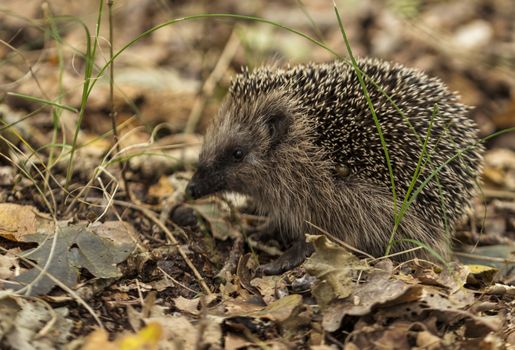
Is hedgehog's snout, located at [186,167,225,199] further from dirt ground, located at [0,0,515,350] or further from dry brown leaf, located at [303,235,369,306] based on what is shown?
dry brown leaf, located at [303,235,369,306]

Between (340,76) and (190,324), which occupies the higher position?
Result: (340,76)

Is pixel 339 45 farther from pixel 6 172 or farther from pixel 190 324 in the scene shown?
pixel 190 324

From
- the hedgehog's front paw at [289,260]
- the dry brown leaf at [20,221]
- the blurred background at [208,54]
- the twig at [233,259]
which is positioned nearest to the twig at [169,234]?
the twig at [233,259]

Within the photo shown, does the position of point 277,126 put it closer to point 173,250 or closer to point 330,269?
point 173,250

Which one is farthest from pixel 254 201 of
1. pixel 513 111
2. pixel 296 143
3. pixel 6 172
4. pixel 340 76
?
pixel 513 111

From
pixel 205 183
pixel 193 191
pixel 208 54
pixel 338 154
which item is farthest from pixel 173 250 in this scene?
pixel 208 54

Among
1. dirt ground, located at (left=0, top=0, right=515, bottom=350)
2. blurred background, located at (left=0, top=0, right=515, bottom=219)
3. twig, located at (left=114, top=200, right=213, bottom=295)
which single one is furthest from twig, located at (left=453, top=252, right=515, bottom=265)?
twig, located at (left=114, top=200, right=213, bottom=295)
